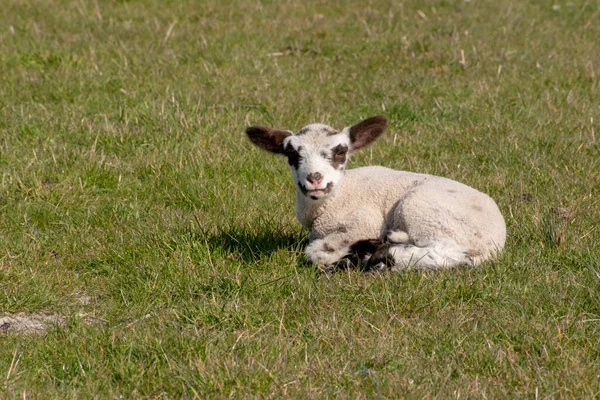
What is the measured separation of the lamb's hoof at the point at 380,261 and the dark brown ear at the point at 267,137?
1.20m

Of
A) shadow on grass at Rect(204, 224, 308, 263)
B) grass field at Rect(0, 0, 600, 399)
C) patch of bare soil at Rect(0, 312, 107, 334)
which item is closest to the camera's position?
grass field at Rect(0, 0, 600, 399)

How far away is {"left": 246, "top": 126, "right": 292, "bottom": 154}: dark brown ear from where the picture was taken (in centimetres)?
682

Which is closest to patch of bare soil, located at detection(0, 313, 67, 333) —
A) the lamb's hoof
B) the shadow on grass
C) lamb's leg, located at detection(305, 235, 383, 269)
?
the shadow on grass

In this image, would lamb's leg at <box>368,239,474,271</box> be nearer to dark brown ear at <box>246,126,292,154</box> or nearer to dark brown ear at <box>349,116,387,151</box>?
dark brown ear at <box>349,116,387,151</box>

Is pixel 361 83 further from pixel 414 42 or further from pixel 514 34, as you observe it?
pixel 514 34

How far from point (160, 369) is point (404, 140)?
5176 mm

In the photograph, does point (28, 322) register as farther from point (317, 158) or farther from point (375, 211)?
point (375, 211)

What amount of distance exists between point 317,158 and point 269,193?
5.52 ft

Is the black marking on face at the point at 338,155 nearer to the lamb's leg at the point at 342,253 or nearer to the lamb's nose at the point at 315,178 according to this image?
the lamb's nose at the point at 315,178

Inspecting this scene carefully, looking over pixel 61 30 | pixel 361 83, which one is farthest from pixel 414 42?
pixel 61 30

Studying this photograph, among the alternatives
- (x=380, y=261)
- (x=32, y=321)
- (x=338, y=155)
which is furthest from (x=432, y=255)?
(x=32, y=321)

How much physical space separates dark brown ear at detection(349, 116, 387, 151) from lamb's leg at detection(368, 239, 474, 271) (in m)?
1.02

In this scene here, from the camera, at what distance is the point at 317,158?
6488 millimetres

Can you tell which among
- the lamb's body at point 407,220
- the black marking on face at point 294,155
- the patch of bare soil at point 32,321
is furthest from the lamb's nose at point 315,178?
the patch of bare soil at point 32,321
